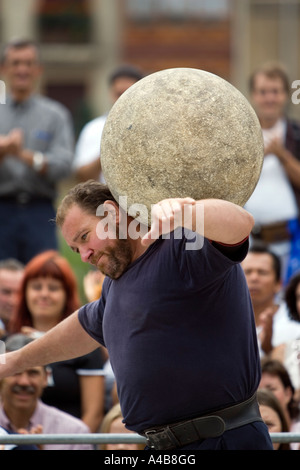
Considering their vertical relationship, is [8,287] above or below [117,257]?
below

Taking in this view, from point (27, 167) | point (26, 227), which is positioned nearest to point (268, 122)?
point (27, 167)

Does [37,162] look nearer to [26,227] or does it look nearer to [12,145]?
[12,145]

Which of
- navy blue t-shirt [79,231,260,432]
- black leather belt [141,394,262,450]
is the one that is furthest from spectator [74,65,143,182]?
black leather belt [141,394,262,450]

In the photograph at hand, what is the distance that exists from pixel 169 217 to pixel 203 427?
34.9 inches

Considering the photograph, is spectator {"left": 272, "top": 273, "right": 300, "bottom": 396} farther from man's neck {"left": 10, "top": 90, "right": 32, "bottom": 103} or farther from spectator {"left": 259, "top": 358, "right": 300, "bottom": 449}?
man's neck {"left": 10, "top": 90, "right": 32, "bottom": 103}

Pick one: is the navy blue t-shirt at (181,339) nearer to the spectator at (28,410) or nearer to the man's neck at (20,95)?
the spectator at (28,410)

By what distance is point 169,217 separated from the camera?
3.03 meters

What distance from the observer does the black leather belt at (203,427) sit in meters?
3.52

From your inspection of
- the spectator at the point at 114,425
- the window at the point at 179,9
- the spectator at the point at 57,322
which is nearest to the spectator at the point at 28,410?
the spectator at the point at 114,425

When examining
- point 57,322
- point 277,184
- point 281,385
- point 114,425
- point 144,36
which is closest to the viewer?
point 114,425

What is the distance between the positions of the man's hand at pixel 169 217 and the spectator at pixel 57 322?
3.08m

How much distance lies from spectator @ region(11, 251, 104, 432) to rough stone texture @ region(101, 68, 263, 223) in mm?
2633

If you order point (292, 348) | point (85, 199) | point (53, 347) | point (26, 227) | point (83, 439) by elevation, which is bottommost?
point (292, 348)

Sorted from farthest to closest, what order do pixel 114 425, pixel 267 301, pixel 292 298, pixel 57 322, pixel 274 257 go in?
1. pixel 274 257
2. pixel 267 301
3. pixel 57 322
4. pixel 292 298
5. pixel 114 425
